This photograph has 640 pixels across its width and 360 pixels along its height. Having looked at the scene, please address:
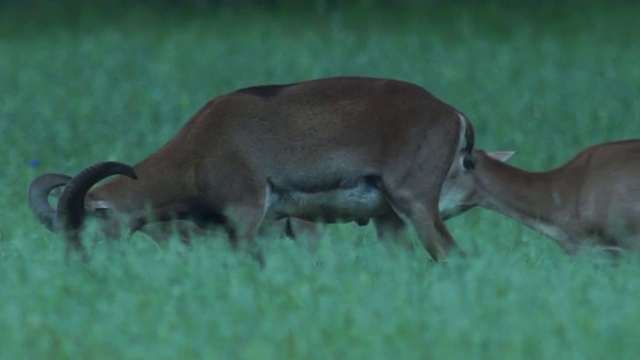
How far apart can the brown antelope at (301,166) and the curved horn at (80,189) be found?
0.10ft

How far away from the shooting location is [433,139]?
1130cm

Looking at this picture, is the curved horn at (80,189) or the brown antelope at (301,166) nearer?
the curved horn at (80,189)

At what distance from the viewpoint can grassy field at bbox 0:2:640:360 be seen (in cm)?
823

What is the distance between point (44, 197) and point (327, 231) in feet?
7.78

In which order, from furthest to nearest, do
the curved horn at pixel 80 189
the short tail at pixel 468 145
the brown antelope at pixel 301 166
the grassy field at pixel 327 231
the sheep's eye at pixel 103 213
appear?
the short tail at pixel 468 145, the sheep's eye at pixel 103 213, the brown antelope at pixel 301 166, the curved horn at pixel 80 189, the grassy field at pixel 327 231

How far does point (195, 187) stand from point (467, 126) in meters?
1.88

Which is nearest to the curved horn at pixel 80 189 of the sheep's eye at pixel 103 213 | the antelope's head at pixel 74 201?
the antelope's head at pixel 74 201

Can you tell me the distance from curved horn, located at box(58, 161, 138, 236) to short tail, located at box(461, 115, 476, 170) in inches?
90.1

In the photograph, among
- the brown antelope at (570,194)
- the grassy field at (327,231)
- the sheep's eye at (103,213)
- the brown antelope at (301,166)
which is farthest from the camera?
the brown antelope at (570,194)

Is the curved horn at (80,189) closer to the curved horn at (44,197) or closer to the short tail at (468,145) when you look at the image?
the curved horn at (44,197)

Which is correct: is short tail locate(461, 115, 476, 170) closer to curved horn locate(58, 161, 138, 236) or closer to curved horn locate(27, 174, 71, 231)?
curved horn locate(58, 161, 138, 236)

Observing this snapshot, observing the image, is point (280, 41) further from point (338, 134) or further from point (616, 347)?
point (616, 347)

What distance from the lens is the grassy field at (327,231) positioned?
27.0 ft

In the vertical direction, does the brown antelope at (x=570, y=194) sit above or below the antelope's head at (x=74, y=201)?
below
